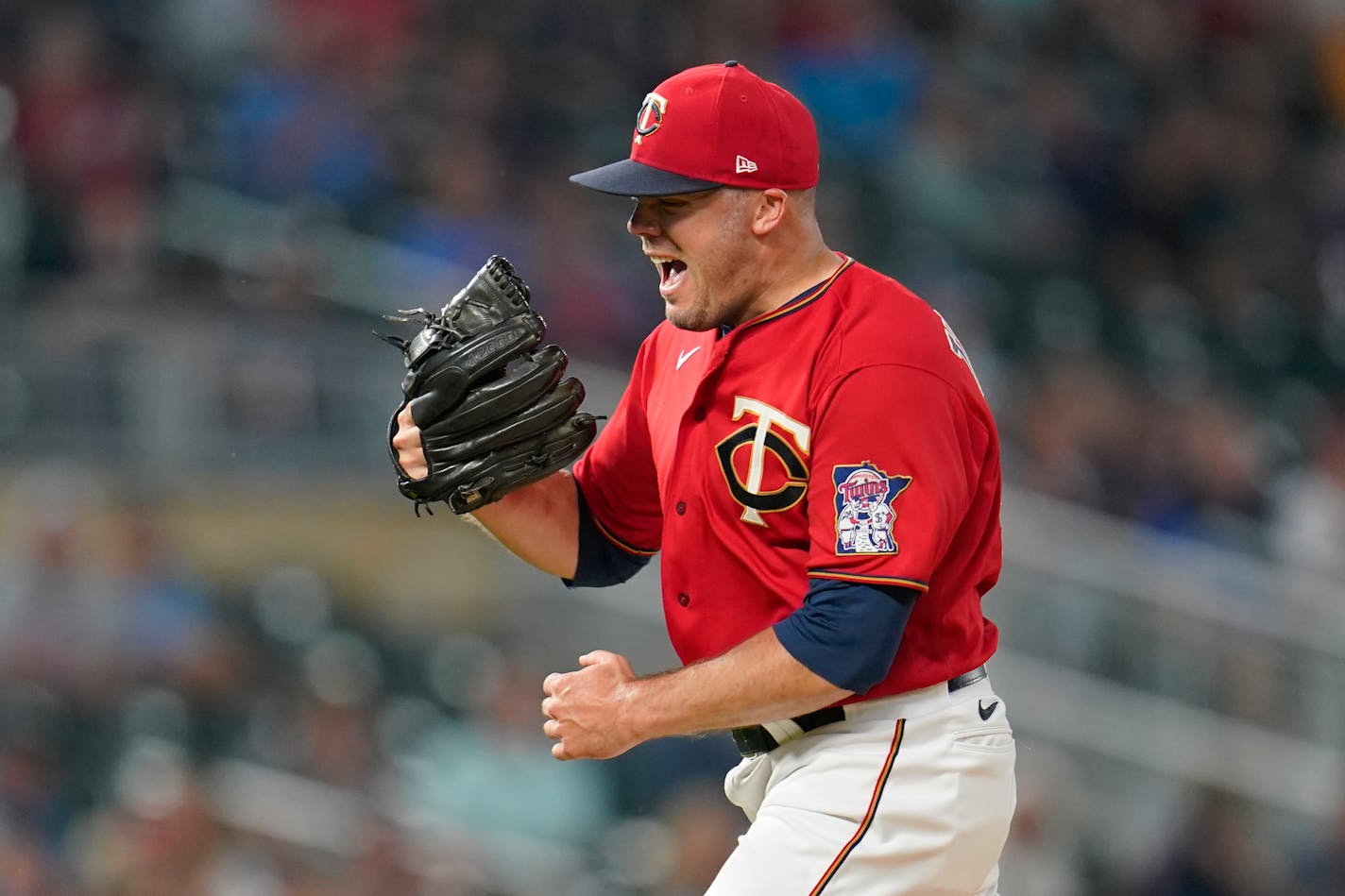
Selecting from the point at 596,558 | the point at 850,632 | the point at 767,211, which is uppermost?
the point at 767,211

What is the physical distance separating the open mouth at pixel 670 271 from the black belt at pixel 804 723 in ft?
2.34

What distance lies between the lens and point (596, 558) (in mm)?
3447

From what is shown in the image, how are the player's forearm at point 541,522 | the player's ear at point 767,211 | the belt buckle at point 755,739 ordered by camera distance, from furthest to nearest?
the player's forearm at point 541,522 → the belt buckle at point 755,739 → the player's ear at point 767,211

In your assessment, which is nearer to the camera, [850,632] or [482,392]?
[850,632]

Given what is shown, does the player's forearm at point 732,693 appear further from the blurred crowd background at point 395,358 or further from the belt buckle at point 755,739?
the blurred crowd background at point 395,358

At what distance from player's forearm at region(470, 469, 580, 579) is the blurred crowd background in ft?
10.2

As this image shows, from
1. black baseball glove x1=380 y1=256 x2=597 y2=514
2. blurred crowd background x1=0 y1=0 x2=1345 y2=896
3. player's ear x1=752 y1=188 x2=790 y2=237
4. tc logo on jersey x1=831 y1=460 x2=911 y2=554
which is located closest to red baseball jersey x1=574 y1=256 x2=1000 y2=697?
tc logo on jersey x1=831 y1=460 x2=911 y2=554

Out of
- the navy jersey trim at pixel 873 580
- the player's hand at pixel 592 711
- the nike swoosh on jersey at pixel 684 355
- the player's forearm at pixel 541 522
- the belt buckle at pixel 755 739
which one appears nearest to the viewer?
the navy jersey trim at pixel 873 580

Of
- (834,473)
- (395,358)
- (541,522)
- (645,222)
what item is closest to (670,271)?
(645,222)

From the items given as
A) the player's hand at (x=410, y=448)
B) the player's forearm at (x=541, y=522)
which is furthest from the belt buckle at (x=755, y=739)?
the player's hand at (x=410, y=448)

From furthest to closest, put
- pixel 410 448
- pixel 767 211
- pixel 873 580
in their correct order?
pixel 410 448 → pixel 767 211 → pixel 873 580

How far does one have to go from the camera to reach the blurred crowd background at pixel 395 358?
645 centimetres

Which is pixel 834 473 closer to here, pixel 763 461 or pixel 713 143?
pixel 763 461

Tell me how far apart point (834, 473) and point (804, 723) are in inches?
18.4
